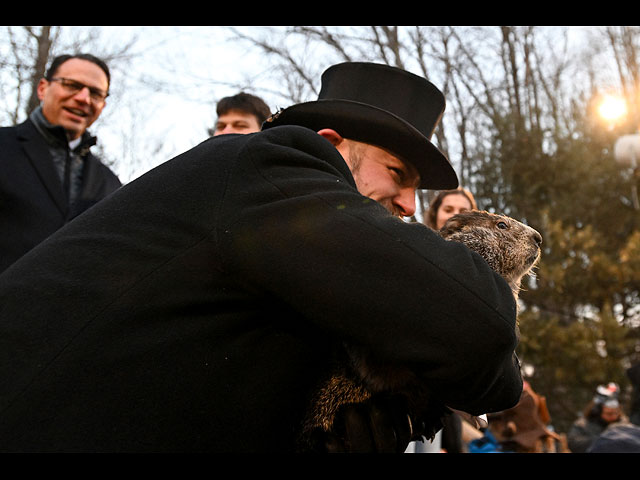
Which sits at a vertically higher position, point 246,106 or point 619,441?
point 246,106

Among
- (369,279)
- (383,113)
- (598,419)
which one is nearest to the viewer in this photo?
(369,279)

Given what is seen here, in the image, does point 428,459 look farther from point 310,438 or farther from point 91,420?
point 91,420

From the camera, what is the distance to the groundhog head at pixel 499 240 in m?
2.00

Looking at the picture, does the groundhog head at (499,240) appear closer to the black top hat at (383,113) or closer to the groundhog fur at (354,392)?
the black top hat at (383,113)

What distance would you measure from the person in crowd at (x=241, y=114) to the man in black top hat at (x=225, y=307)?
10.7ft

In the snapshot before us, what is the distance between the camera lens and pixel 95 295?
50.8 inches

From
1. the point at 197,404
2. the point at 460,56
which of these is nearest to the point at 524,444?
the point at 197,404

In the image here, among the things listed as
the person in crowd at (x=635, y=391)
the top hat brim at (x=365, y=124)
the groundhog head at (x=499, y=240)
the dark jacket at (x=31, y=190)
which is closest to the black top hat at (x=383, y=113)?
the top hat brim at (x=365, y=124)

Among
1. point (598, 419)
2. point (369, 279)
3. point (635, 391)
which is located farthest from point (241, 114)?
point (598, 419)

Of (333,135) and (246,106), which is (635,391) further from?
(333,135)

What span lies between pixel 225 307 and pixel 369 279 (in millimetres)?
323

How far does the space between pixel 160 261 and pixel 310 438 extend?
60cm

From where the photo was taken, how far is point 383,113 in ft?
6.61

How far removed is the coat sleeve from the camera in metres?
1.23
